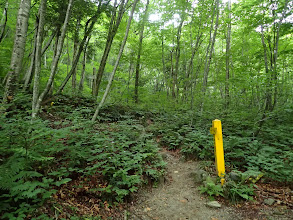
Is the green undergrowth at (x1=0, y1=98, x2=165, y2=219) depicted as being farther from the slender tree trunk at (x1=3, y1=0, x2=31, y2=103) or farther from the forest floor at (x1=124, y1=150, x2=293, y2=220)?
the slender tree trunk at (x1=3, y1=0, x2=31, y2=103)

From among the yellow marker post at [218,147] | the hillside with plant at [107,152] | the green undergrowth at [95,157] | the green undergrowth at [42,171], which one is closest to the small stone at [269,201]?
the hillside with plant at [107,152]

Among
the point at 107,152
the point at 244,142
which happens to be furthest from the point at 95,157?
the point at 244,142

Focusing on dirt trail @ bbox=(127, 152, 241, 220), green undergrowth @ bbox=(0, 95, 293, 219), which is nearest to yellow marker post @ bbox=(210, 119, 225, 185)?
green undergrowth @ bbox=(0, 95, 293, 219)

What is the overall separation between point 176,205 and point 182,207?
0.42 feet

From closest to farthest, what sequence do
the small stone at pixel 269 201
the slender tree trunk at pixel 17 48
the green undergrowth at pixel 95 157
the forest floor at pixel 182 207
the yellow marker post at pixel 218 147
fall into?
1. the green undergrowth at pixel 95 157
2. the forest floor at pixel 182 207
3. the small stone at pixel 269 201
4. the yellow marker post at pixel 218 147
5. the slender tree trunk at pixel 17 48

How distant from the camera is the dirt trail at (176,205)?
2959mm

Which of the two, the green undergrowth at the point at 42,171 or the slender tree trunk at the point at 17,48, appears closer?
the green undergrowth at the point at 42,171

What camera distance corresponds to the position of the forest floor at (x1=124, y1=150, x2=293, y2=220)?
290 centimetres

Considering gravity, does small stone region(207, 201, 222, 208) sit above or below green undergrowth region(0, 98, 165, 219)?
below

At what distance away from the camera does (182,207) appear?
327 centimetres

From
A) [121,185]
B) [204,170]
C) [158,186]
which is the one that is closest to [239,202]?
[204,170]

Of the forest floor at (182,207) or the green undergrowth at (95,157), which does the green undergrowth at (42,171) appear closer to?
the green undergrowth at (95,157)

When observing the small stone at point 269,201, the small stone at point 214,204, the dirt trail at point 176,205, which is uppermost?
the small stone at point 269,201

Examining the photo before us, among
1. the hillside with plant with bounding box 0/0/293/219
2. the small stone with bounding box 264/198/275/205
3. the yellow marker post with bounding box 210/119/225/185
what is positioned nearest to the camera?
the hillside with plant with bounding box 0/0/293/219
